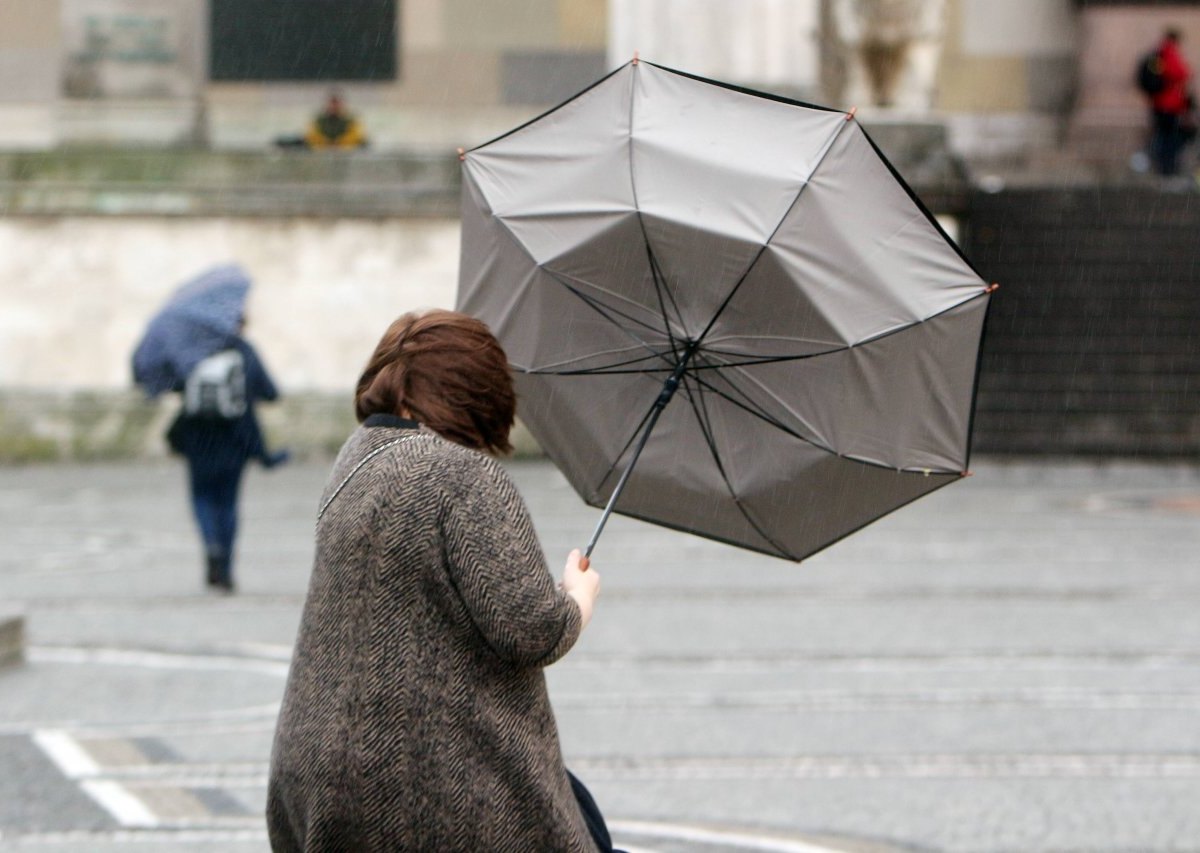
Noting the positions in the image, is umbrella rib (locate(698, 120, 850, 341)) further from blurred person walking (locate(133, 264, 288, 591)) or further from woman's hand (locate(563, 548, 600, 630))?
blurred person walking (locate(133, 264, 288, 591))

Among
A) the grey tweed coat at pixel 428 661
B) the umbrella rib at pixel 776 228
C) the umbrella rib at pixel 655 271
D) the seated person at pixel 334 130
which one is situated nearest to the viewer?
the grey tweed coat at pixel 428 661

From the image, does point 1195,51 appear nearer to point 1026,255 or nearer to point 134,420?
point 1026,255

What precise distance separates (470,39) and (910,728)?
61.2 feet

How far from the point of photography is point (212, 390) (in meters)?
11.2

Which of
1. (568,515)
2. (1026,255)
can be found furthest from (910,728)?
(1026,255)

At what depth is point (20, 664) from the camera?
367 inches

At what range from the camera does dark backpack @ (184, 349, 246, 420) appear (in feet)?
36.8

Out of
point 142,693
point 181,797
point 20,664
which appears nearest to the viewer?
point 181,797

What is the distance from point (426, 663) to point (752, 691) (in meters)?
5.54

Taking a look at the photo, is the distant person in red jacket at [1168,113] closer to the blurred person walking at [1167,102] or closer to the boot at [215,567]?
the blurred person walking at [1167,102]

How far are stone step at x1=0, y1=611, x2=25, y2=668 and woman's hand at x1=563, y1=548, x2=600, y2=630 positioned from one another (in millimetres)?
6098

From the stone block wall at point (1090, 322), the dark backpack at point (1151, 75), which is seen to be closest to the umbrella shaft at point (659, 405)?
the stone block wall at point (1090, 322)

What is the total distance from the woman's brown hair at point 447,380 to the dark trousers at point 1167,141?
26.4 metres

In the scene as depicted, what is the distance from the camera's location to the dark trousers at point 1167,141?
93.9ft
